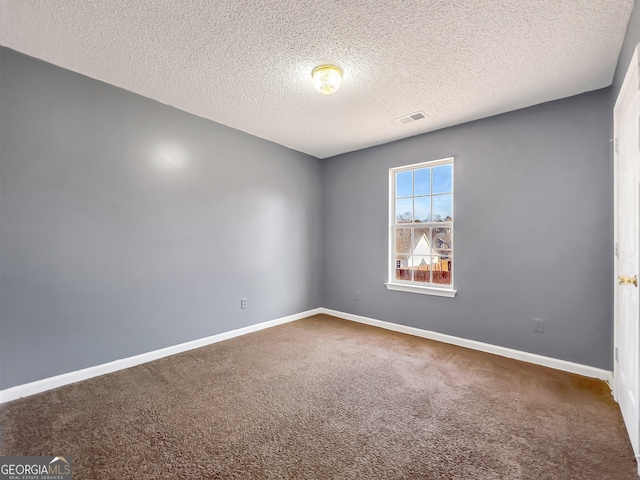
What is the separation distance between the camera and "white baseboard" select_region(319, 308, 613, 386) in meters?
2.49

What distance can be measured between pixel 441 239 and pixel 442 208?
0.39 metres

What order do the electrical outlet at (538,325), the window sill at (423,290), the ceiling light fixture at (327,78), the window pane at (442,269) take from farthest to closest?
the window pane at (442,269)
the window sill at (423,290)
the electrical outlet at (538,325)
the ceiling light fixture at (327,78)

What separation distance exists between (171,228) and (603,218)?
4.07 meters

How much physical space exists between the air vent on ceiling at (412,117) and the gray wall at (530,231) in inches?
18.8

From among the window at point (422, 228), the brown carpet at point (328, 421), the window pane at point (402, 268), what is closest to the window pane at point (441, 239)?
the window at point (422, 228)

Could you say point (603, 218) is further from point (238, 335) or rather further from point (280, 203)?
point (238, 335)

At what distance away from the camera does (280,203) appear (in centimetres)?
409


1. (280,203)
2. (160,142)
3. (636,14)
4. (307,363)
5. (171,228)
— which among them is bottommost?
(307,363)

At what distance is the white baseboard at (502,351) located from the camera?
2.49m

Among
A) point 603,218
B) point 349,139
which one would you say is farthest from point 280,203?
point 603,218

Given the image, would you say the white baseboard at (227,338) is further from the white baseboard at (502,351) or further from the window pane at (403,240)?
the window pane at (403,240)

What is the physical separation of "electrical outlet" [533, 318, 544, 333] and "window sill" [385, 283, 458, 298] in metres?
0.77

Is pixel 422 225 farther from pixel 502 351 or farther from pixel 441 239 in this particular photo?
pixel 502 351

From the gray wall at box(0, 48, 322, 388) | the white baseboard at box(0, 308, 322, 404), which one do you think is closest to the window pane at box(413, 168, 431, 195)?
the gray wall at box(0, 48, 322, 388)
